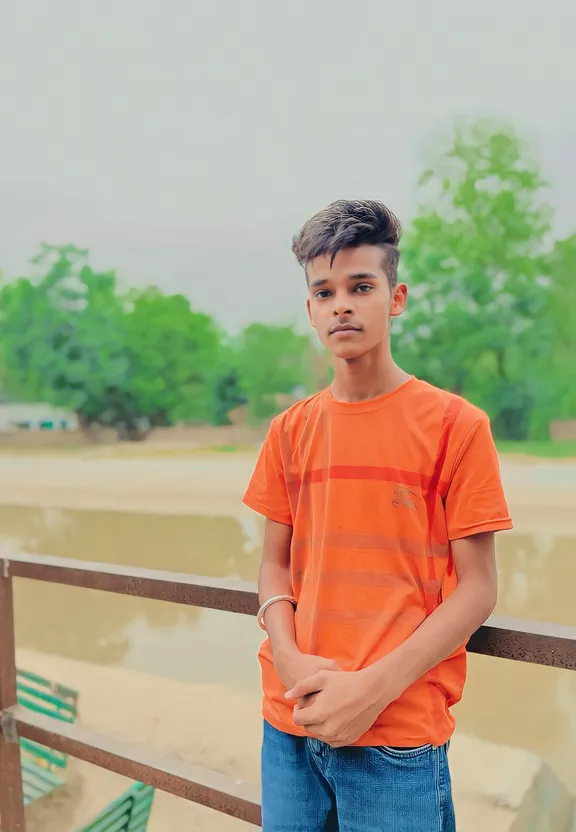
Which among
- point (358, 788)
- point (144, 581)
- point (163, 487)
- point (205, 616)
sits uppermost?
point (144, 581)

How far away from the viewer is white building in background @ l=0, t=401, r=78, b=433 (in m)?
12.1

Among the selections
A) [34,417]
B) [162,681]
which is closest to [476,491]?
[162,681]

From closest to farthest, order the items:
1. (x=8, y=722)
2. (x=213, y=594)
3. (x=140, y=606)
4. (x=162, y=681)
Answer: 1. (x=213, y=594)
2. (x=8, y=722)
3. (x=162, y=681)
4. (x=140, y=606)

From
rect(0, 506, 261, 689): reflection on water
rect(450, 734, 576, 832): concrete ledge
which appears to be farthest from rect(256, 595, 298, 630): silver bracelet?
rect(0, 506, 261, 689): reflection on water

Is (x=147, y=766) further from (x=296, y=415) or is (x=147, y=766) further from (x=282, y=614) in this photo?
(x=296, y=415)

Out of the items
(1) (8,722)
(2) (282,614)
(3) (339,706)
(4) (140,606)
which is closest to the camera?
(3) (339,706)

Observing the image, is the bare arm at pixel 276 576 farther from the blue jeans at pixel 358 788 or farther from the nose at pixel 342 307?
the nose at pixel 342 307

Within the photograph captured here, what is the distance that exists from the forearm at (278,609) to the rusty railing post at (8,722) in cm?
45

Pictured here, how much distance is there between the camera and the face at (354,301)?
26.5 inches

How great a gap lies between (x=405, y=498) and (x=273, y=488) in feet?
0.51

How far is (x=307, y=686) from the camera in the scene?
62 cm

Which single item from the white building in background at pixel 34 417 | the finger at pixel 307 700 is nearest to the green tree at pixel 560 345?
the white building in background at pixel 34 417

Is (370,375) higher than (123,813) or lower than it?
higher

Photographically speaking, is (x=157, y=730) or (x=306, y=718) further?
(x=157, y=730)
